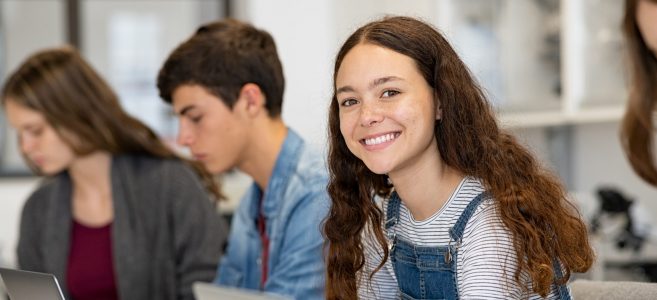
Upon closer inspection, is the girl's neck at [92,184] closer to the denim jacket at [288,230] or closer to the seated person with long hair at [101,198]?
the seated person with long hair at [101,198]

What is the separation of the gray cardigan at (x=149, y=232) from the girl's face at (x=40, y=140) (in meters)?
0.09

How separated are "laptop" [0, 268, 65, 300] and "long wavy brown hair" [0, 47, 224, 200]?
99cm

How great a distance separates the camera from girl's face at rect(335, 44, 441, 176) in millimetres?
1264

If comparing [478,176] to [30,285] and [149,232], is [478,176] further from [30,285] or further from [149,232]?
[149,232]

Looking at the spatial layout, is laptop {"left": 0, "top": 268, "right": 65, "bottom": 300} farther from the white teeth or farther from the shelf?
the shelf

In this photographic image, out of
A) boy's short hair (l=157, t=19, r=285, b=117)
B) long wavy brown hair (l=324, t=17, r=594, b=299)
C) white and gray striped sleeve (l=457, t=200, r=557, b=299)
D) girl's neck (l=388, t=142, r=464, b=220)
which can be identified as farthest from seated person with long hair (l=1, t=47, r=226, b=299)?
white and gray striped sleeve (l=457, t=200, r=557, b=299)

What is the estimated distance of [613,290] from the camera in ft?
4.09

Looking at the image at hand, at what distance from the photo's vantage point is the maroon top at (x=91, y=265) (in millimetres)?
2213

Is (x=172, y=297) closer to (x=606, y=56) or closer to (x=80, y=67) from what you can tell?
(x=80, y=67)

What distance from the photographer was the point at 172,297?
7.18 feet

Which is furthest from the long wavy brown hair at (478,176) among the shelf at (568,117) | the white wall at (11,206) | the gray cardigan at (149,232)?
the white wall at (11,206)

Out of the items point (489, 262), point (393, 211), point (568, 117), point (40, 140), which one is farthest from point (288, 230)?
point (568, 117)

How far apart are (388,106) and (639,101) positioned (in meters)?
0.56

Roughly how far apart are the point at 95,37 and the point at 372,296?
3534 millimetres
